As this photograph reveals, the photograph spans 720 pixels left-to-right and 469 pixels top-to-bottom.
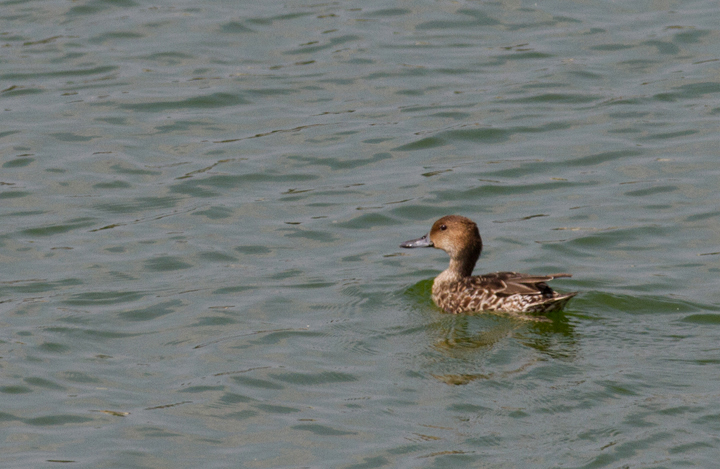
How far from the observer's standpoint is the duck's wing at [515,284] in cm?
910

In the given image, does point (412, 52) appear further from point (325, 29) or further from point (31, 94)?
point (31, 94)

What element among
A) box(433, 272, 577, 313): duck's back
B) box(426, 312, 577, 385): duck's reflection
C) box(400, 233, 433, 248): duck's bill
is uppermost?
box(400, 233, 433, 248): duck's bill

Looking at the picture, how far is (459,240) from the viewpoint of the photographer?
1009 centimetres

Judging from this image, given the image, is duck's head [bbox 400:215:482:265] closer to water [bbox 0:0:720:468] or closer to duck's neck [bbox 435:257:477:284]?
duck's neck [bbox 435:257:477:284]

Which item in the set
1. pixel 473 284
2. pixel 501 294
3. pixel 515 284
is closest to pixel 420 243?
pixel 473 284

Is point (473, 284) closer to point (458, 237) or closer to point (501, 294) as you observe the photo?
point (501, 294)

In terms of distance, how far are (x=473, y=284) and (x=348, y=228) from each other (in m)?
2.12

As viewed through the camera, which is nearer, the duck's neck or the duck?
the duck

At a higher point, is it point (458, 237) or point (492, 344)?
point (458, 237)

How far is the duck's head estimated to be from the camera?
10062mm

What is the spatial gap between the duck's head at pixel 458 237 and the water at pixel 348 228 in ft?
1.52

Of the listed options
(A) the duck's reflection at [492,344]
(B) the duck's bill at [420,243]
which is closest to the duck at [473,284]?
(B) the duck's bill at [420,243]

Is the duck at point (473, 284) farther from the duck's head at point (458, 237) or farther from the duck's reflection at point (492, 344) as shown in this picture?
the duck's reflection at point (492, 344)

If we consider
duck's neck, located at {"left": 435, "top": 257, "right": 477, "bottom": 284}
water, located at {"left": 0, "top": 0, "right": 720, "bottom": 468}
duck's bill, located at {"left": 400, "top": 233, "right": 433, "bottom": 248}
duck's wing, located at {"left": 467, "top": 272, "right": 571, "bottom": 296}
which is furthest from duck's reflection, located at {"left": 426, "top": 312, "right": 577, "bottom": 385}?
duck's bill, located at {"left": 400, "top": 233, "right": 433, "bottom": 248}
